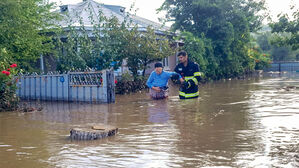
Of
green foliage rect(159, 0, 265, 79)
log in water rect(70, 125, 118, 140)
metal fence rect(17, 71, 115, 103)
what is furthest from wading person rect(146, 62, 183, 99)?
green foliage rect(159, 0, 265, 79)

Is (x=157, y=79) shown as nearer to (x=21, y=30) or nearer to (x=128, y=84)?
(x=128, y=84)

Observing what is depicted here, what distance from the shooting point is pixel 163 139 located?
6.74m

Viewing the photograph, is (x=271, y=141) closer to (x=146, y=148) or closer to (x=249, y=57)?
(x=146, y=148)

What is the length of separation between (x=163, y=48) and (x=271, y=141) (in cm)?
1258

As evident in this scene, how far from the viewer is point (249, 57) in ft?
107

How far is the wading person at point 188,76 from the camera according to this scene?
984 cm

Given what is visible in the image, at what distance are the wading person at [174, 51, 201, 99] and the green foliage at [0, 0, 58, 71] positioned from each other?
894 centimetres

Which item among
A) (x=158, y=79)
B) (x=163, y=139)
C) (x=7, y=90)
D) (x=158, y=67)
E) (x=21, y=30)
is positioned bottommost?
(x=163, y=139)

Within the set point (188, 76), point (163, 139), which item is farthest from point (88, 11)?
point (163, 139)

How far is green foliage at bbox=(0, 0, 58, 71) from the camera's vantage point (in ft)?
51.4

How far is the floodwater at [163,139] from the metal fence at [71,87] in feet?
6.93

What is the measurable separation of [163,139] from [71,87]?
27.4ft

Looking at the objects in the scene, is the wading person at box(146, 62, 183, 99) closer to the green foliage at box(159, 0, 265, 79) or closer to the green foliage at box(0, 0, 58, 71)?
the green foliage at box(0, 0, 58, 71)

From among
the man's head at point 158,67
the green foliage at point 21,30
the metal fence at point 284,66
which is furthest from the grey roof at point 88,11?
the metal fence at point 284,66
